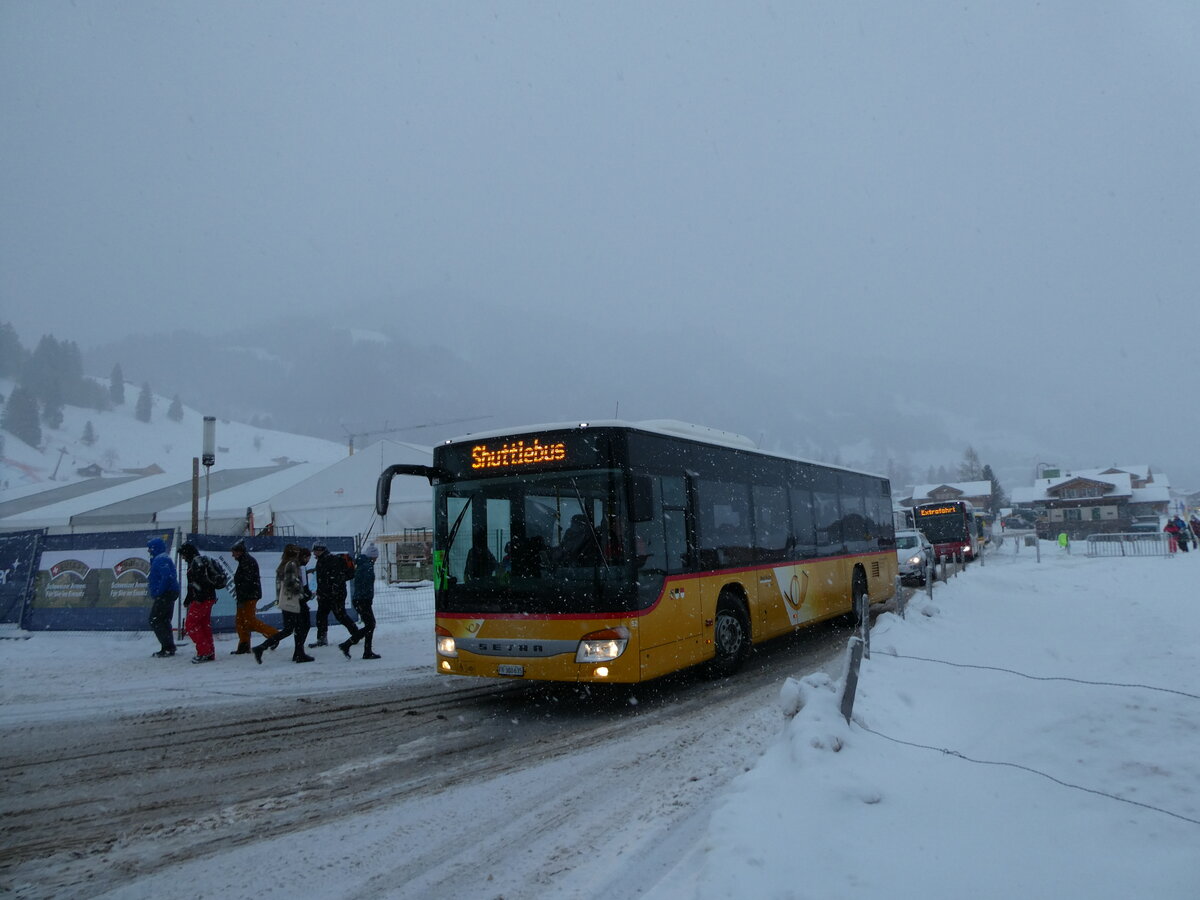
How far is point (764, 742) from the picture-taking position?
6.18 m

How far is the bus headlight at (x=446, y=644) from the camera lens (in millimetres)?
8133

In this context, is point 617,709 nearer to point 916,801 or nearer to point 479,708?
point 479,708

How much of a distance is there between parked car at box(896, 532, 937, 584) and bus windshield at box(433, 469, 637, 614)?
17241 mm

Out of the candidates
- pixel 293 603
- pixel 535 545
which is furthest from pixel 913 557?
pixel 535 545

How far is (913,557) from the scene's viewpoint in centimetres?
2402

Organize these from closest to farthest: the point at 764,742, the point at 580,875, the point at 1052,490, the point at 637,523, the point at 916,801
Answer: the point at 580,875 < the point at 916,801 < the point at 764,742 < the point at 637,523 < the point at 1052,490

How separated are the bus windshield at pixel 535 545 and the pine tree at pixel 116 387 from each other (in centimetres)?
18872

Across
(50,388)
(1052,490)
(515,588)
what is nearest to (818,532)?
(515,588)

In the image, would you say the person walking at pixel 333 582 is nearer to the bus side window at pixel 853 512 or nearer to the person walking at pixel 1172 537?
the bus side window at pixel 853 512

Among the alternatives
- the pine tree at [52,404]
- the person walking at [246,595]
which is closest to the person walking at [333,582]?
the person walking at [246,595]

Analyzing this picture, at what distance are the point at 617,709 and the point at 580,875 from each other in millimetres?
4284

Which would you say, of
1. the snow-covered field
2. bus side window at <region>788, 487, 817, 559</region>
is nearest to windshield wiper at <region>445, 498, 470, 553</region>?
the snow-covered field

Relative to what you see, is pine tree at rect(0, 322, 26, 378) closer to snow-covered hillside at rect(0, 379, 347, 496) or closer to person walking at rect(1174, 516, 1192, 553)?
snow-covered hillside at rect(0, 379, 347, 496)

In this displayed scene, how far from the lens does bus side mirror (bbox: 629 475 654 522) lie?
7645 millimetres
